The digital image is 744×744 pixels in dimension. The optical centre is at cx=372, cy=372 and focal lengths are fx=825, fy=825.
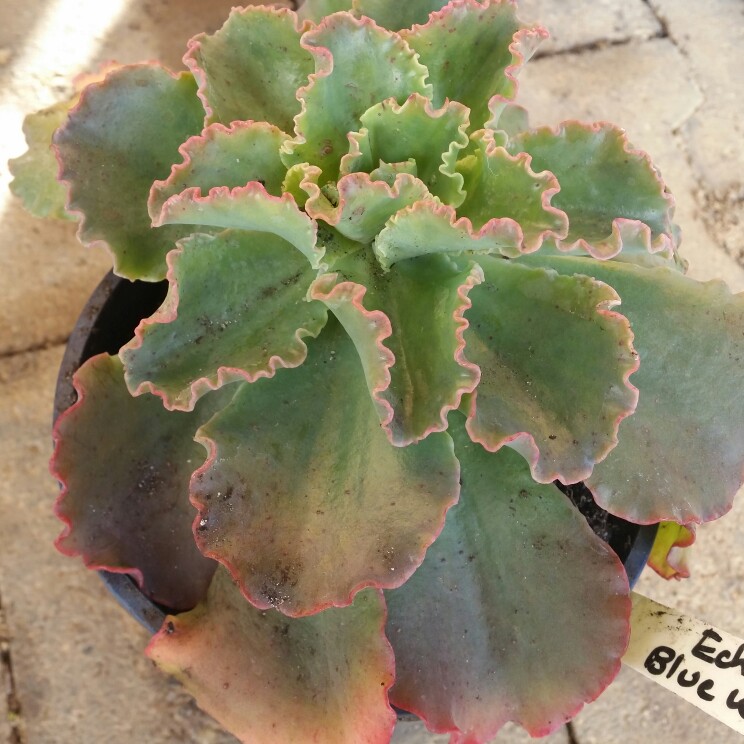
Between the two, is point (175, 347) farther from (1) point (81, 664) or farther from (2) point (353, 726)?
(1) point (81, 664)

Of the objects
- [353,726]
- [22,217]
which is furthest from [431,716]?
[22,217]

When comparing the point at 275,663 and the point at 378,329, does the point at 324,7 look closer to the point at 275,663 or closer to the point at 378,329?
the point at 378,329

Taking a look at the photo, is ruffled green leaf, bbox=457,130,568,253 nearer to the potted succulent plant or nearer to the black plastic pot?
the potted succulent plant

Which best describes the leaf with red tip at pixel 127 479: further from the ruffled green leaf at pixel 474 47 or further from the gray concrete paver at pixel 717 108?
the gray concrete paver at pixel 717 108

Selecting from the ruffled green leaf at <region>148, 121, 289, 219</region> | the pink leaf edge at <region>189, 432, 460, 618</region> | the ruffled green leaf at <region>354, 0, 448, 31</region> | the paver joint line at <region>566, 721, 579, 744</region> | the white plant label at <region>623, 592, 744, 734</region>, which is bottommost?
the paver joint line at <region>566, 721, 579, 744</region>

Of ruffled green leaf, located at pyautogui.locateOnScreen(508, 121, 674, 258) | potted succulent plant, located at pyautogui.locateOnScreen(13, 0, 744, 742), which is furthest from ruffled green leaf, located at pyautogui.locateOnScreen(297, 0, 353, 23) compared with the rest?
ruffled green leaf, located at pyautogui.locateOnScreen(508, 121, 674, 258)

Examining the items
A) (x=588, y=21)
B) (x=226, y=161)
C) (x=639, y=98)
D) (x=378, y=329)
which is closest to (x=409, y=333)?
(x=378, y=329)
